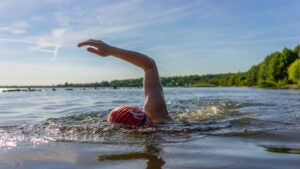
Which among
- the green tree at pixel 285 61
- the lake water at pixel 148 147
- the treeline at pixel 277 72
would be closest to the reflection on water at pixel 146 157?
the lake water at pixel 148 147

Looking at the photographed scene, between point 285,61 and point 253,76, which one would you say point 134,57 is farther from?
point 253,76

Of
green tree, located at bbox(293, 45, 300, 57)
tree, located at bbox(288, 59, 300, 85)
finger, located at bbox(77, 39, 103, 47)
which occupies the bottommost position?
finger, located at bbox(77, 39, 103, 47)

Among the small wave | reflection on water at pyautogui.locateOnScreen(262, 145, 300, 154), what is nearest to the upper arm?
the small wave

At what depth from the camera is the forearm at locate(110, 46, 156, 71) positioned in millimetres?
6691

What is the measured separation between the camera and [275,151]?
4.71 meters

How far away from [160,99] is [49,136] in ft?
6.90

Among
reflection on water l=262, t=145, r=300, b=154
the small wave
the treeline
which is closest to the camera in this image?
reflection on water l=262, t=145, r=300, b=154

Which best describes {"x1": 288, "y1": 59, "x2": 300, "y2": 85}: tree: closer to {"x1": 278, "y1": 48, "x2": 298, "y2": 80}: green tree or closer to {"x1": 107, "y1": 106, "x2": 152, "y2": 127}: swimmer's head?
{"x1": 278, "y1": 48, "x2": 298, "y2": 80}: green tree

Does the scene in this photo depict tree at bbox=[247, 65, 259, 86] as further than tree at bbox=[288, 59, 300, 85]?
Yes

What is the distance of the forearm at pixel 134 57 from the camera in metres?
6.69

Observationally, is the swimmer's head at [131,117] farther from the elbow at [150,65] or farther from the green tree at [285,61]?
the green tree at [285,61]

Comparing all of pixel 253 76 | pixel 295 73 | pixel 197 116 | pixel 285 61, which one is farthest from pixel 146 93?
pixel 253 76

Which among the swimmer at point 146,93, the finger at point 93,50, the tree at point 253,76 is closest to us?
the finger at point 93,50

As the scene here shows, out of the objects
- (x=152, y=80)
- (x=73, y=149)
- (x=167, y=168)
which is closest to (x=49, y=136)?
(x=73, y=149)
